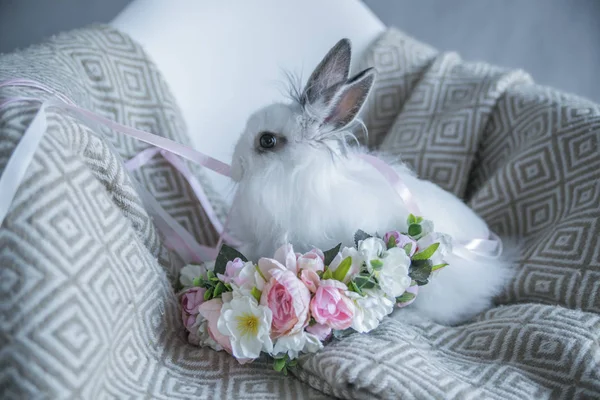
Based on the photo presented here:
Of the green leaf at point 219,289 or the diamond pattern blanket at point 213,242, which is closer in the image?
the diamond pattern blanket at point 213,242

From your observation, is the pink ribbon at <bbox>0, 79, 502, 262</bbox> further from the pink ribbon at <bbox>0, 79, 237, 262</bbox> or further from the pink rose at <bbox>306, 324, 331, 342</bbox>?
the pink rose at <bbox>306, 324, 331, 342</bbox>

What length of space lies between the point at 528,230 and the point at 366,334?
51 centimetres

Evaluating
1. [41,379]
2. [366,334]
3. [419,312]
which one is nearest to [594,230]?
[419,312]

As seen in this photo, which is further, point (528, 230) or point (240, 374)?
point (528, 230)

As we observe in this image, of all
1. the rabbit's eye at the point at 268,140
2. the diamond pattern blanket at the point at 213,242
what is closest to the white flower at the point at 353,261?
the diamond pattern blanket at the point at 213,242

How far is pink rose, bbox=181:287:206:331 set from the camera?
89 cm

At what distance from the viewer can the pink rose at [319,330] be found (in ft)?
2.66

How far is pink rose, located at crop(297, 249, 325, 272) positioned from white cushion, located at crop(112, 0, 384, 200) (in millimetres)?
461

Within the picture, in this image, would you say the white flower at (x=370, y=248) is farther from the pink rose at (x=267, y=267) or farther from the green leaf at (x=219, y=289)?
the green leaf at (x=219, y=289)

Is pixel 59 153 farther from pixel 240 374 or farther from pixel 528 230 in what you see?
pixel 528 230

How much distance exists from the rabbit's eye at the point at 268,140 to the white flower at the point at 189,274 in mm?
247

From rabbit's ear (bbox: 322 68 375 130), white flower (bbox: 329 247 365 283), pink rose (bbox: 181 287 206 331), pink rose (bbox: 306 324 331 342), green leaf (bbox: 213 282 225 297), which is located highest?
rabbit's ear (bbox: 322 68 375 130)

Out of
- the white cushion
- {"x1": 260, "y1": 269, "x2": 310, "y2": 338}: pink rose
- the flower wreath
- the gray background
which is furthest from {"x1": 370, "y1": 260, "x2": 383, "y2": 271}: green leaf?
the gray background

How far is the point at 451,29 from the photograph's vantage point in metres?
1.78
